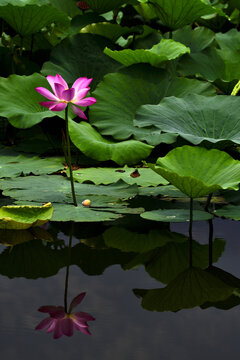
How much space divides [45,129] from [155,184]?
102cm

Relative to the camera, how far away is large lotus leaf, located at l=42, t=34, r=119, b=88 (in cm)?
295

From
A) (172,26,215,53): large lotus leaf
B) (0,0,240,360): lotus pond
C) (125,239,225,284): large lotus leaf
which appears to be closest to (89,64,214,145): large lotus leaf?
(0,0,240,360): lotus pond

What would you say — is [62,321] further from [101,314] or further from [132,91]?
A: [132,91]

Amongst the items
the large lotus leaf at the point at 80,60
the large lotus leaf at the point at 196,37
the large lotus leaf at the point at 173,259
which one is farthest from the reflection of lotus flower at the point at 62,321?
the large lotus leaf at the point at 196,37

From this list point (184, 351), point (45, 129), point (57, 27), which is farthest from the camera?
point (57, 27)

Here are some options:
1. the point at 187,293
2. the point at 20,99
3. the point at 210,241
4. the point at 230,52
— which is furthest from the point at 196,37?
the point at 187,293

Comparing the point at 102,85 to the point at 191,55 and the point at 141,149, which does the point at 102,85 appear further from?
the point at 191,55

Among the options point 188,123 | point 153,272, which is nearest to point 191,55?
point 188,123

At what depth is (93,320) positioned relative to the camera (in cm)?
111

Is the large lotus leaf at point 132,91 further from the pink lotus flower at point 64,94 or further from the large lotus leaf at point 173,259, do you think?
the large lotus leaf at point 173,259

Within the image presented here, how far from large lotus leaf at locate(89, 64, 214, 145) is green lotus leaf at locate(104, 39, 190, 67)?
0.14 ft

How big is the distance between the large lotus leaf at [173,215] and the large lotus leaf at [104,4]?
63.5 inches

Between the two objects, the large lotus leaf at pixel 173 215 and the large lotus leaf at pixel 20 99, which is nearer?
the large lotus leaf at pixel 173 215

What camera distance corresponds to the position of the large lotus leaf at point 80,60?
9.69ft
